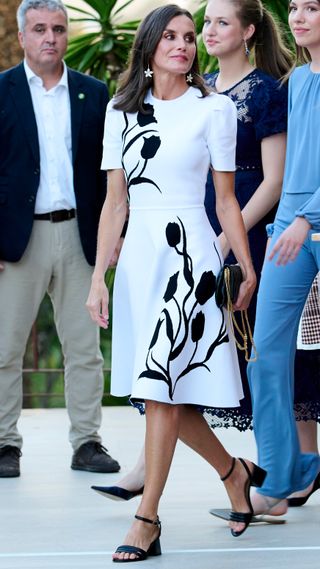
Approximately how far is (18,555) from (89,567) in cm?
29

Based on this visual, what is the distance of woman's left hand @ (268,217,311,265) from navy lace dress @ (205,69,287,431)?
642 millimetres

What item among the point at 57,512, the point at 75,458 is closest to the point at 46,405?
the point at 75,458

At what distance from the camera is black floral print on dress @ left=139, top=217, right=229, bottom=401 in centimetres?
411

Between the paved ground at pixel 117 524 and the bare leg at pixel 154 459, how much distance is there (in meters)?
0.08

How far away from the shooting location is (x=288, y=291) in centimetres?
450

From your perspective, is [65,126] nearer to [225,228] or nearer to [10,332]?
[10,332]

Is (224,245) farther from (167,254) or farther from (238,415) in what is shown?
(238,415)

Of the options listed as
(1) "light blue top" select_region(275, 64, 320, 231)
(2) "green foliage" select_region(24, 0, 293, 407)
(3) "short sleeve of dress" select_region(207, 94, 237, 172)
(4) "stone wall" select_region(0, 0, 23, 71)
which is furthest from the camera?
Answer: (2) "green foliage" select_region(24, 0, 293, 407)

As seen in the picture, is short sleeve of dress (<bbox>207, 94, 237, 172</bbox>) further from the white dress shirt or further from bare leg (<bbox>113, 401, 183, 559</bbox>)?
the white dress shirt

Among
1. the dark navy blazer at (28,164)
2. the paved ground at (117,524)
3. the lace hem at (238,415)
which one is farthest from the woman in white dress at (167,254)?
the dark navy blazer at (28,164)

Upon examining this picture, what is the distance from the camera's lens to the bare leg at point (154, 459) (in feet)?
13.4

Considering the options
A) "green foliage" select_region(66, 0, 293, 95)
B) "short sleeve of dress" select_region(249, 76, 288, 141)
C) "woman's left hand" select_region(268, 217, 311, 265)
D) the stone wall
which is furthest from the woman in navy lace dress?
"green foliage" select_region(66, 0, 293, 95)

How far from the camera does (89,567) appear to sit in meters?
4.04

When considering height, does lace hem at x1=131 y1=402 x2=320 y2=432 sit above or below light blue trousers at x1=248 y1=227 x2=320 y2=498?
below
